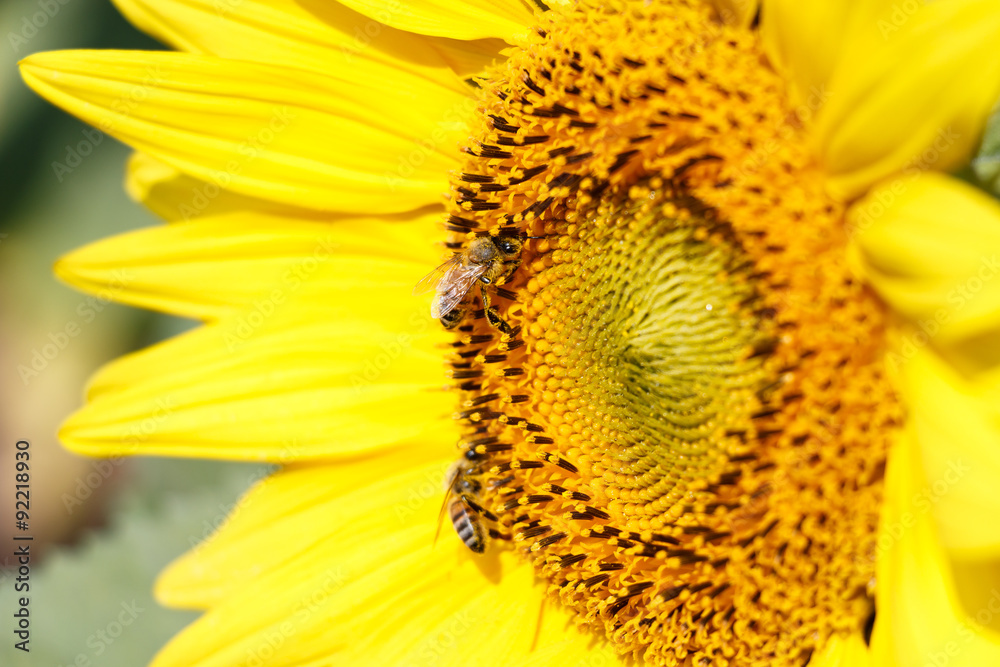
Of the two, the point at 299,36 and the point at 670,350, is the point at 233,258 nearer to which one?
the point at 299,36

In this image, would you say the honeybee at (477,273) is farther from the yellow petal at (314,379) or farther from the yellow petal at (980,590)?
the yellow petal at (980,590)

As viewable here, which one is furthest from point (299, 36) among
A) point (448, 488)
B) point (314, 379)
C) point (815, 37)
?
point (815, 37)

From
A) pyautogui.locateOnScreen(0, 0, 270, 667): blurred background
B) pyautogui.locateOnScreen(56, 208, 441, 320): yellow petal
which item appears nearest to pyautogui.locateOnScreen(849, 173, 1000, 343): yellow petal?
pyautogui.locateOnScreen(56, 208, 441, 320): yellow petal

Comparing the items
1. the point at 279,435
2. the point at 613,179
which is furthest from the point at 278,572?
the point at 613,179

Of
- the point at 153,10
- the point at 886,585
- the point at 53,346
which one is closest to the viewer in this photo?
the point at 886,585

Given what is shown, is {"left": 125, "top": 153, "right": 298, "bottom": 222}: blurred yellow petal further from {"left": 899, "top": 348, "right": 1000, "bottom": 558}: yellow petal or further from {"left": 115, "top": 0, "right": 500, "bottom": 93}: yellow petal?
{"left": 899, "top": 348, "right": 1000, "bottom": 558}: yellow petal

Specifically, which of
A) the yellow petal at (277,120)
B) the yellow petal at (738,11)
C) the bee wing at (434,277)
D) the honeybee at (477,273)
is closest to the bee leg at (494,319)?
the honeybee at (477,273)

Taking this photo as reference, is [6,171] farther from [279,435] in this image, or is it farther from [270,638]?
[270,638]
